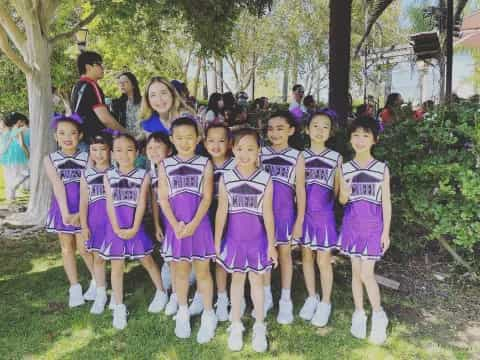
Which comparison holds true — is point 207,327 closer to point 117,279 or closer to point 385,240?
point 117,279

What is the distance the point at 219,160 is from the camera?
346 cm

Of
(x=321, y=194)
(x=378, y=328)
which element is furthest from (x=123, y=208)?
(x=378, y=328)

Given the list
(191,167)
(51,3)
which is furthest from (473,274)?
(51,3)

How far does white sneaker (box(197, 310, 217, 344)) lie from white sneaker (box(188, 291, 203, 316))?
244mm

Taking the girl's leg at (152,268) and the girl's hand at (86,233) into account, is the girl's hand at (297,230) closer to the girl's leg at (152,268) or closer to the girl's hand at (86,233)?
the girl's leg at (152,268)

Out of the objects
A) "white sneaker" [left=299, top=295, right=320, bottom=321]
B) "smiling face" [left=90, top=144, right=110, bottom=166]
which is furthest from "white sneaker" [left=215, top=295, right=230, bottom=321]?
"smiling face" [left=90, top=144, right=110, bottom=166]

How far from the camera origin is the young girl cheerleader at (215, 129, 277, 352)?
120 inches

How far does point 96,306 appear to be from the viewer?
3.75 metres

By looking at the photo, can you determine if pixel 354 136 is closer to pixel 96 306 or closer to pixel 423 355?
pixel 423 355

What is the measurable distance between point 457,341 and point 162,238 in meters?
2.29

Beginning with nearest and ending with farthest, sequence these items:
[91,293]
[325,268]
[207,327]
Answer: [207,327]
[325,268]
[91,293]

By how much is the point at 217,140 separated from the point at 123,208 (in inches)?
35.8

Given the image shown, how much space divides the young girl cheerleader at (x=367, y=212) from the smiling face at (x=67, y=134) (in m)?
2.13

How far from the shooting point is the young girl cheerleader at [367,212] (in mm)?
3170
